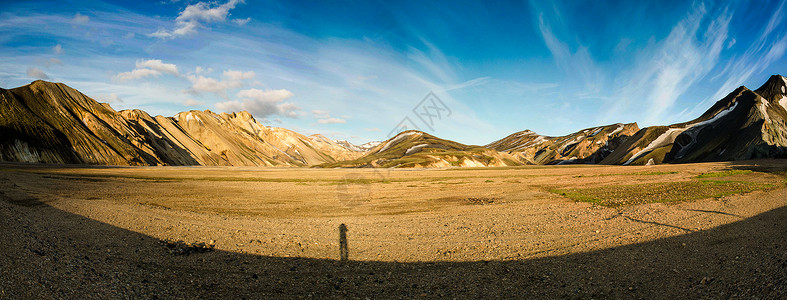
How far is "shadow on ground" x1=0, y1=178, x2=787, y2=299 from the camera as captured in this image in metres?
6.74

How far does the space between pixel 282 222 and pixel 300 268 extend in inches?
295

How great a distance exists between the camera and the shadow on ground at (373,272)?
674cm

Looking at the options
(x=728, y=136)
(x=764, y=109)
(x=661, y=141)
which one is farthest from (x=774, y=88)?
(x=728, y=136)

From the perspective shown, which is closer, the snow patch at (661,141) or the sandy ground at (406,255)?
the sandy ground at (406,255)

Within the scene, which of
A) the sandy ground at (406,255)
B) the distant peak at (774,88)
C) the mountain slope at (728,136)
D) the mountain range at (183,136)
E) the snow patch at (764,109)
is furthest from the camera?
the distant peak at (774,88)

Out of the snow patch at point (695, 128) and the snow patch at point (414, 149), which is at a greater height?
the snow patch at point (414, 149)

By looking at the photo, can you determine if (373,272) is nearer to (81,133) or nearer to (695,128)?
(81,133)

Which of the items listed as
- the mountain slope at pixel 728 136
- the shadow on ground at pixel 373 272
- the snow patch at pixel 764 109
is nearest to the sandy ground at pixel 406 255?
the shadow on ground at pixel 373 272

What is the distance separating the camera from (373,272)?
8.86 metres

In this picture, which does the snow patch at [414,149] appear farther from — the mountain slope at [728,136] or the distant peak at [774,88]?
the distant peak at [774,88]

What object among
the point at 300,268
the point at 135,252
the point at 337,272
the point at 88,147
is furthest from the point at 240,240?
the point at 88,147

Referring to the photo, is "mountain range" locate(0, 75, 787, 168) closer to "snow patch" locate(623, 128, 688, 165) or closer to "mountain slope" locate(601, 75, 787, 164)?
"mountain slope" locate(601, 75, 787, 164)

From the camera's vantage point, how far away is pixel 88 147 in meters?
84.4

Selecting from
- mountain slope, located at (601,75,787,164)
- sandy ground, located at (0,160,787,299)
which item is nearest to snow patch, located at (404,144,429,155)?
mountain slope, located at (601,75,787,164)
